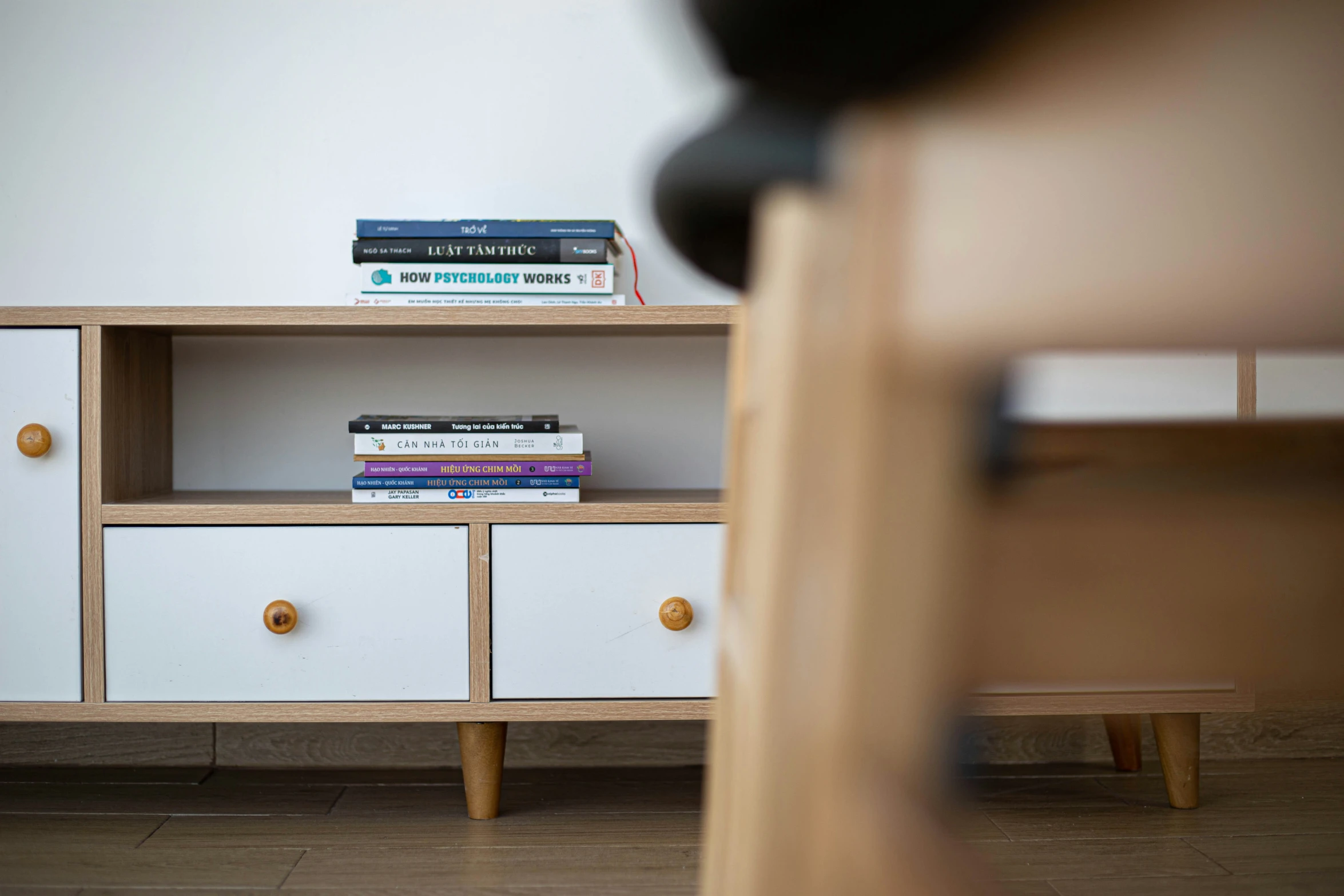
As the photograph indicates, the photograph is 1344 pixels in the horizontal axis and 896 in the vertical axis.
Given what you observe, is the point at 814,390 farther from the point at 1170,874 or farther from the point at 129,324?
the point at 129,324

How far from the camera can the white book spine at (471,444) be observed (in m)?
1.29

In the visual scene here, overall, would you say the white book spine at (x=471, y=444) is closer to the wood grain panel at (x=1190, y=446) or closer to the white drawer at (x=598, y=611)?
the white drawer at (x=598, y=611)

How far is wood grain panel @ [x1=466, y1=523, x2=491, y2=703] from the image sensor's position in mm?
1228

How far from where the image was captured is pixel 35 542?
1.22m

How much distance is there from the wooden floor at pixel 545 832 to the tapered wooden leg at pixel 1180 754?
0.08ft

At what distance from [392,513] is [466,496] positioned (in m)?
0.10

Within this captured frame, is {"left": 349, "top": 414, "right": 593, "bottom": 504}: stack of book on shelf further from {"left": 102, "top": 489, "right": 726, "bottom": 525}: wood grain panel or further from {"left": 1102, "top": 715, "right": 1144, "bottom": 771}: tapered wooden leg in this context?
{"left": 1102, "top": 715, "right": 1144, "bottom": 771}: tapered wooden leg

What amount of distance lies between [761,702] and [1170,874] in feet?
3.32

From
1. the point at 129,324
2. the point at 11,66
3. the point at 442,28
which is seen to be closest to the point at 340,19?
the point at 442,28

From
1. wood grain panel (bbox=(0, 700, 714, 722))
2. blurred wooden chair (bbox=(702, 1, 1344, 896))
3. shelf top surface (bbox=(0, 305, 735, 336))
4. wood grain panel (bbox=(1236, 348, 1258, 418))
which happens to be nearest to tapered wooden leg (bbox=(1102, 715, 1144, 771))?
wood grain panel (bbox=(1236, 348, 1258, 418))

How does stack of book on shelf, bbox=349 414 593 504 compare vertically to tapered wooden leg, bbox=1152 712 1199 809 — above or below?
above

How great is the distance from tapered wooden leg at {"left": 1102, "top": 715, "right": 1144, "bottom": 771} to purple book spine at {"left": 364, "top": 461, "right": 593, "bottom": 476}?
3.10 ft

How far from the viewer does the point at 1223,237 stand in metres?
0.27

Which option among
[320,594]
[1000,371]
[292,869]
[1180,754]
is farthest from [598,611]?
[1000,371]
